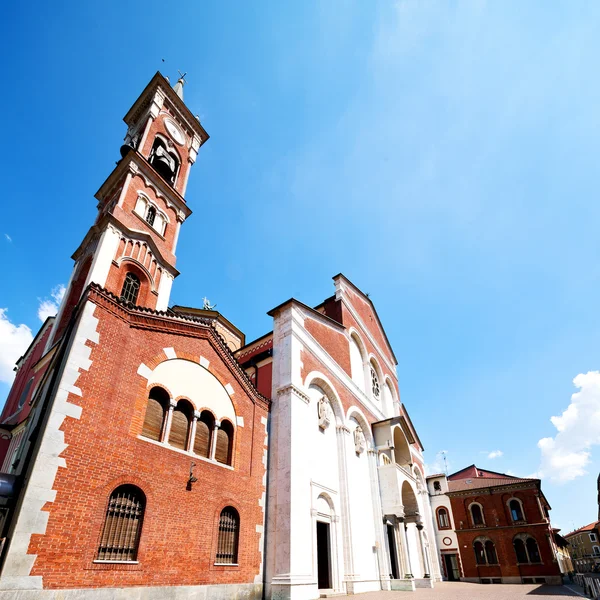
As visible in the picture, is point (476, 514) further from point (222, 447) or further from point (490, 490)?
point (222, 447)

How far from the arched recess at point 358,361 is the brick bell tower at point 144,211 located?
10.9 meters

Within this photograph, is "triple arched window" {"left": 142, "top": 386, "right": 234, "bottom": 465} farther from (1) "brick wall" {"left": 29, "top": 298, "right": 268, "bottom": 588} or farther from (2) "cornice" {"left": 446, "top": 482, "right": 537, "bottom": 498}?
(2) "cornice" {"left": 446, "top": 482, "right": 537, "bottom": 498}

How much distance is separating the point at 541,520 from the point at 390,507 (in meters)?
25.8

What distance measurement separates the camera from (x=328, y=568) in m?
14.2

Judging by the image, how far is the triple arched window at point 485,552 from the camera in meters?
35.0

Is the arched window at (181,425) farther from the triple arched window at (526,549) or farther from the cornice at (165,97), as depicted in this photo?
the triple arched window at (526,549)

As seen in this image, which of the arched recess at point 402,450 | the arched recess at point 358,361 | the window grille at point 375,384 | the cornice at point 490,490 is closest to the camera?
the arched recess at point 358,361

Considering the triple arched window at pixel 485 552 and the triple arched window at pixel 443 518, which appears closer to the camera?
the triple arched window at pixel 485 552

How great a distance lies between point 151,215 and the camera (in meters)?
19.2

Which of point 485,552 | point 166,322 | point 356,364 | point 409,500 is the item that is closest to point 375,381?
point 356,364

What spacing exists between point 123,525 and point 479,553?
A: 1574 inches

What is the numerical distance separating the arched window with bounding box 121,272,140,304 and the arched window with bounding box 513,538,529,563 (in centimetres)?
4000

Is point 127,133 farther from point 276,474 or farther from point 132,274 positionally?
point 276,474

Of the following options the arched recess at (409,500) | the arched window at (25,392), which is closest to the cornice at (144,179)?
the arched window at (25,392)
